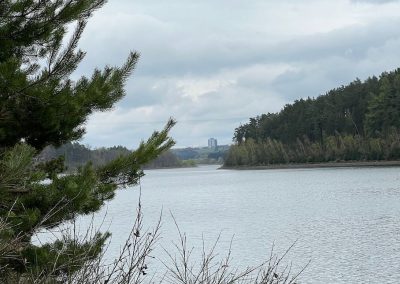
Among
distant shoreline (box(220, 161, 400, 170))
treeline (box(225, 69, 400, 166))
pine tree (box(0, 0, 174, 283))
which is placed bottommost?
distant shoreline (box(220, 161, 400, 170))

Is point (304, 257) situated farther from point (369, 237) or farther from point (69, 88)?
point (69, 88)

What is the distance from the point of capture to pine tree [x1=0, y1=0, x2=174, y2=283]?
22.0ft

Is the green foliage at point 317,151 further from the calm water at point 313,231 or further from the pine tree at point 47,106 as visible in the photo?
the pine tree at point 47,106

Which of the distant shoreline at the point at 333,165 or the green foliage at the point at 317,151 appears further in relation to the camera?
the distant shoreline at the point at 333,165

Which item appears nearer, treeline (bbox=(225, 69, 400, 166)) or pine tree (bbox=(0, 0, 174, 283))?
pine tree (bbox=(0, 0, 174, 283))

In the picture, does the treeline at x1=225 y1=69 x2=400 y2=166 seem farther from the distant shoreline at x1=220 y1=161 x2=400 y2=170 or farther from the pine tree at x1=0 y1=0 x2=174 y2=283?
the pine tree at x1=0 y1=0 x2=174 y2=283

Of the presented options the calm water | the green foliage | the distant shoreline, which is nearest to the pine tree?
the calm water

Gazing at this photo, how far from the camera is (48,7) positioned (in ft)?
23.5

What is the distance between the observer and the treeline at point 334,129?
10912 centimetres

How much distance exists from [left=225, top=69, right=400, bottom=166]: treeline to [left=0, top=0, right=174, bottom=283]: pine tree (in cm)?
9724

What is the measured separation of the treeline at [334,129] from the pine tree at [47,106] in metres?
97.2

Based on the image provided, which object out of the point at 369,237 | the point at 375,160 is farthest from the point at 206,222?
the point at 375,160

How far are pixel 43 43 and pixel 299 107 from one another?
141 m

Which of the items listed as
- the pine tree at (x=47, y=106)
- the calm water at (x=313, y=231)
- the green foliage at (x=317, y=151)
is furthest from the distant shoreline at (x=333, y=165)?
the pine tree at (x=47, y=106)
